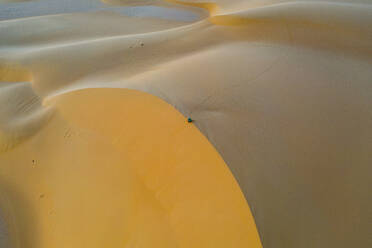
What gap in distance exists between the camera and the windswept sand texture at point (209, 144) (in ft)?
5.91

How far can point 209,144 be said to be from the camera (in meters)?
1.96

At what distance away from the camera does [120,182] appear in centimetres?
226

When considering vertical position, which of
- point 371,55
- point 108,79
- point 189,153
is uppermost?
point 108,79

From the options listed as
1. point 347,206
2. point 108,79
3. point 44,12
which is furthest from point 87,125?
point 44,12

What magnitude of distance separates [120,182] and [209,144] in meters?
0.96

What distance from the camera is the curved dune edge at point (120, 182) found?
1.83 meters

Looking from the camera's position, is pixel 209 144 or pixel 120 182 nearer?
pixel 209 144

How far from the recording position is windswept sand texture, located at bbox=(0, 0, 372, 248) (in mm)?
1802

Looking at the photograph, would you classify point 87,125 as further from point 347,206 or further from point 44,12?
point 44,12

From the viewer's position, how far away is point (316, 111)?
2248mm

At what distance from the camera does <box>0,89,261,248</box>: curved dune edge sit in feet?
5.99

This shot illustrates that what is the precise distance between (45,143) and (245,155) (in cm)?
235

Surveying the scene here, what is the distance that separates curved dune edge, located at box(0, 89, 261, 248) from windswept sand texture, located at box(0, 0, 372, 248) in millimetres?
11

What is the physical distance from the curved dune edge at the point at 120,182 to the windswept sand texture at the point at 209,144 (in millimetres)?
11
